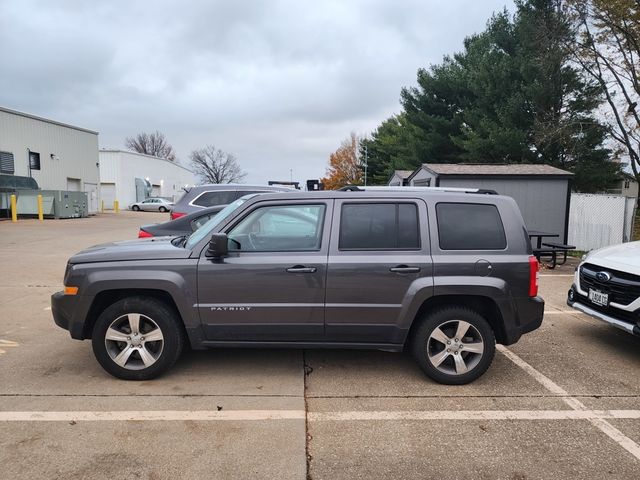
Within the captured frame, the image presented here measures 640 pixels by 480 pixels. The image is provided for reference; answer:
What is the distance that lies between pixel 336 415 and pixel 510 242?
209cm

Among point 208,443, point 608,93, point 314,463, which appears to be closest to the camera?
point 314,463

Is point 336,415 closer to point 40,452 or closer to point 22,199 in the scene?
point 40,452

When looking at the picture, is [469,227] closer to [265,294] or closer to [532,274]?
[532,274]

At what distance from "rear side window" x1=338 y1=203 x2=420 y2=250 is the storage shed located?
825 centimetres

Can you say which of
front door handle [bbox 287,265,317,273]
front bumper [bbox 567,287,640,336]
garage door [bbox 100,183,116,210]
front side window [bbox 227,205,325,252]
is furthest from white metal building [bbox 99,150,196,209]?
front bumper [bbox 567,287,640,336]

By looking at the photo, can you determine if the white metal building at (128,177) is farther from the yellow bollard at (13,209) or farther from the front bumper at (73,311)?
the front bumper at (73,311)

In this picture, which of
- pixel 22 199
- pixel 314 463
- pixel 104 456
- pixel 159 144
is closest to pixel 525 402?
pixel 314 463

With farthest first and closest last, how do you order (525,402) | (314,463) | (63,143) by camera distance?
(63,143), (525,402), (314,463)

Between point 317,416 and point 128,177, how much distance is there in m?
50.5

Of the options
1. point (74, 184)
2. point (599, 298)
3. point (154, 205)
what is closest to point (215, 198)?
point (599, 298)

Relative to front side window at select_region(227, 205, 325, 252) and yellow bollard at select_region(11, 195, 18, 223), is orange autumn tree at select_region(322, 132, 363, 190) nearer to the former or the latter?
yellow bollard at select_region(11, 195, 18, 223)

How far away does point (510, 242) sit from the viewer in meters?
4.00

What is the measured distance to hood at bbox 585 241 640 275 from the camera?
4.76 m

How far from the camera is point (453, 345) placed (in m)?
4.02
